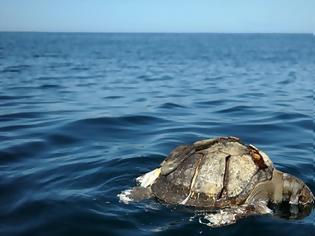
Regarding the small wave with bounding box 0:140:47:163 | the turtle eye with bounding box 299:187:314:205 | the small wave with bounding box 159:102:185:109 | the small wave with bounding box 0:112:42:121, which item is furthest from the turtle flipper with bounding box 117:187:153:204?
the small wave with bounding box 159:102:185:109

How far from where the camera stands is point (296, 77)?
3184 cm

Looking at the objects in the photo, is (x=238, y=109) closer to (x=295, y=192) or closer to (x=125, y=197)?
(x=295, y=192)

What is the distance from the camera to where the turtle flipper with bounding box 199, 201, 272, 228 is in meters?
7.17

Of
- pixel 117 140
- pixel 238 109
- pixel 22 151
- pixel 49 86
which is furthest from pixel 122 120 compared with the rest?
pixel 49 86

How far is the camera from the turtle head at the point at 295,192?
7.79 meters

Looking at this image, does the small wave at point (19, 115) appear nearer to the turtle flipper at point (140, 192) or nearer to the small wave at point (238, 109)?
the small wave at point (238, 109)

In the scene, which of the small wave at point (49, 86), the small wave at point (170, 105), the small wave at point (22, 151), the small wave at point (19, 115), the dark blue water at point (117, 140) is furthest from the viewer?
the small wave at point (49, 86)

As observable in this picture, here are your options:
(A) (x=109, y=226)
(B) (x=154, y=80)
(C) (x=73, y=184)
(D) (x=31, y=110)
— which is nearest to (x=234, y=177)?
(A) (x=109, y=226)

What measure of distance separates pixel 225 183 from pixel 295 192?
1241mm

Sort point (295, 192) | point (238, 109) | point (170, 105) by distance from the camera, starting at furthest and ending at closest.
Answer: point (170, 105) < point (238, 109) < point (295, 192)

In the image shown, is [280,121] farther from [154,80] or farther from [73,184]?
[154,80]

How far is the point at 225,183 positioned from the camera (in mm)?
7586

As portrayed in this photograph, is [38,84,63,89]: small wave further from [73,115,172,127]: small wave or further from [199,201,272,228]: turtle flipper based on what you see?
[199,201,272,228]: turtle flipper

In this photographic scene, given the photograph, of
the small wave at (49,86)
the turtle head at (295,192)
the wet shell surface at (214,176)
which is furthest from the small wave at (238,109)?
the small wave at (49,86)
